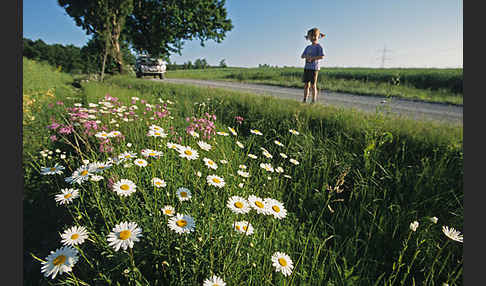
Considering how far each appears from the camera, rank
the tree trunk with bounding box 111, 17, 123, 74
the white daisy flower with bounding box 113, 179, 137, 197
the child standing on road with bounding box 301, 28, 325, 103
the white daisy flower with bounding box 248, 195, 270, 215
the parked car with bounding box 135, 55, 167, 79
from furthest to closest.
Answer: the parked car with bounding box 135, 55, 167, 79 → the tree trunk with bounding box 111, 17, 123, 74 → the child standing on road with bounding box 301, 28, 325, 103 → the white daisy flower with bounding box 113, 179, 137, 197 → the white daisy flower with bounding box 248, 195, 270, 215

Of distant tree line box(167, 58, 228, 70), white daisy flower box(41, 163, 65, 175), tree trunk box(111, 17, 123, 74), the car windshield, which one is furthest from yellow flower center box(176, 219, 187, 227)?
distant tree line box(167, 58, 228, 70)

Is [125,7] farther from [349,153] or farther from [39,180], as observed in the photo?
[349,153]

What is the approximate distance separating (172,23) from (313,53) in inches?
637

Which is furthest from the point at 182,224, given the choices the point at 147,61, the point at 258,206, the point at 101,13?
the point at 147,61

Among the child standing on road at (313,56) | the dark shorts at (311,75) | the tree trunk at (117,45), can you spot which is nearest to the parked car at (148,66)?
the tree trunk at (117,45)

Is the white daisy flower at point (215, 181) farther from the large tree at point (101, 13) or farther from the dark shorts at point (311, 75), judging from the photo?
the large tree at point (101, 13)

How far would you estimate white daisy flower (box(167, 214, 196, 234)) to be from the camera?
1098 millimetres

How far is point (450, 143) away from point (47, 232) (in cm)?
455

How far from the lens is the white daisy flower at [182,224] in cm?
110

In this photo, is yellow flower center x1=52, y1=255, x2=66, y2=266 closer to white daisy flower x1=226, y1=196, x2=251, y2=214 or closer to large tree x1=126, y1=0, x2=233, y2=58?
white daisy flower x1=226, y1=196, x2=251, y2=214

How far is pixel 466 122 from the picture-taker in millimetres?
1432

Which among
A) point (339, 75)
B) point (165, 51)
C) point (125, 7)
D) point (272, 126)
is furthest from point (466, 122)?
point (339, 75)

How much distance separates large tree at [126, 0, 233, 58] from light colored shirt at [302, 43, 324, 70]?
14.5 metres

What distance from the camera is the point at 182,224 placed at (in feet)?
3.78
